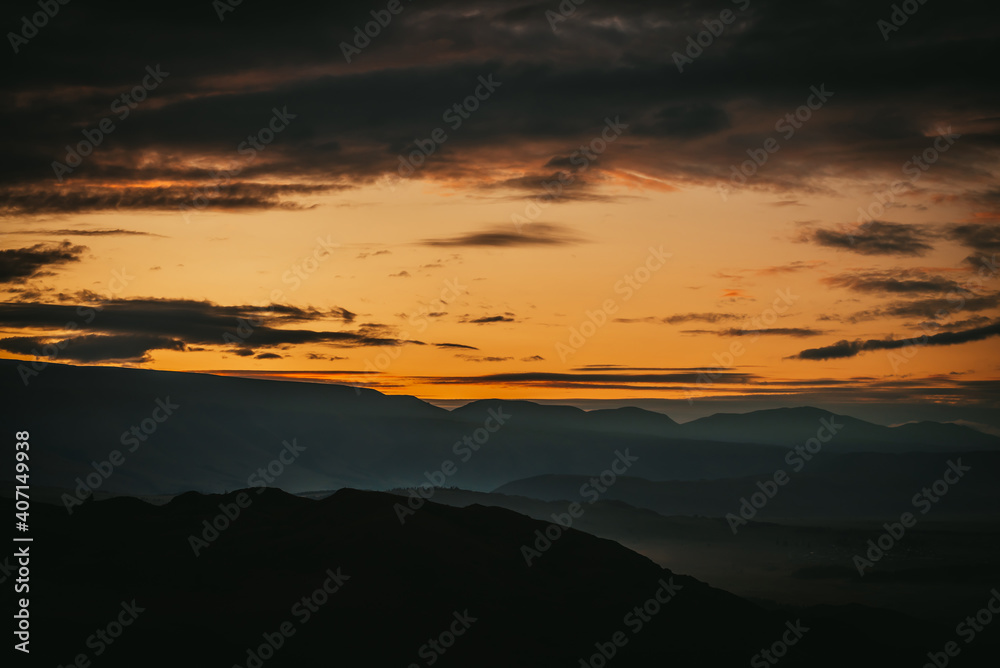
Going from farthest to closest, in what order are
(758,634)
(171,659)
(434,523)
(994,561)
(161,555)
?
1. (994,561)
2. (434,523)
3. (161,555)
4. (758,634)
5. (171,659)

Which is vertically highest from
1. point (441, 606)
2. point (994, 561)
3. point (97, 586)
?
point (97, 586)

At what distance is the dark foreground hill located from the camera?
3781 centimetres

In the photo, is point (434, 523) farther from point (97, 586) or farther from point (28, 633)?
point (28, 633)

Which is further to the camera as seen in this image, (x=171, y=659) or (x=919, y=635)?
(x=919, y=635)

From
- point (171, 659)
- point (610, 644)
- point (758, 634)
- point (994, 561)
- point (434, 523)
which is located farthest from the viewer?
point (994, 561)

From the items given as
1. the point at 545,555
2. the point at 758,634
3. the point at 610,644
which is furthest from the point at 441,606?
the point at 758,634

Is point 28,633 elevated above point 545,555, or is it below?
above

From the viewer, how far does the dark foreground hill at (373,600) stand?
3781 cm

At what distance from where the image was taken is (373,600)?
42375mm

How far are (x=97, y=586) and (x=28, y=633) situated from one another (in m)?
9.26

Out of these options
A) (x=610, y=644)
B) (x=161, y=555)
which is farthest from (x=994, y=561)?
(x=161, y=555)

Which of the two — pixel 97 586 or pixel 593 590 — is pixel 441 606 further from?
pixel 97 586

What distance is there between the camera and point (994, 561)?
110125 millimetres

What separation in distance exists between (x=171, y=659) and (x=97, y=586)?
12.0 meters
